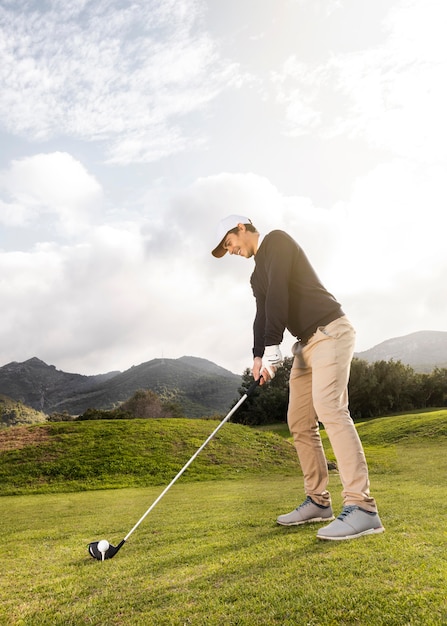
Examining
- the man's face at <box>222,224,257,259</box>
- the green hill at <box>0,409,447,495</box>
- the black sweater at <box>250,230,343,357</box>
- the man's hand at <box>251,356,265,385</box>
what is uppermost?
the man's face at <box>222,224,257,259</box>

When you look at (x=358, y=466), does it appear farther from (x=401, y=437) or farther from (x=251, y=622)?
(x=401, y=437)

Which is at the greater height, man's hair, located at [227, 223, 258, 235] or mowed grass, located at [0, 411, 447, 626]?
man's hair, located at [227, 223, 258, 235]

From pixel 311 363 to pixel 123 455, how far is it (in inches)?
796

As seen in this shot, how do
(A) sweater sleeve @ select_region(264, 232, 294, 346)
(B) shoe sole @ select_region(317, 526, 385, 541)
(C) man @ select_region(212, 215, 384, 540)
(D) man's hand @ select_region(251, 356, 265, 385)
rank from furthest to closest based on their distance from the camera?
1. (D) man's hand @ select_region(251, 356, 265, 385)
2. (A) sweater sleeve @ select_region(264, 232, 294, 346)
3. (C) man @ select_region(212, 215, 384, 540)
4. (B) shoe sole @ select_region(317, 526, 385, 541)

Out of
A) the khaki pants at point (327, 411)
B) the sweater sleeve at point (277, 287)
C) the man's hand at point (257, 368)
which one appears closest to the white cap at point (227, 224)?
the sweater sleeve at point (277, 287)

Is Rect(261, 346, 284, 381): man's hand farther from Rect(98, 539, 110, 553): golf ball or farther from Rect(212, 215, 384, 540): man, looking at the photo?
Rect(98, 539, 110, 553): golf ball

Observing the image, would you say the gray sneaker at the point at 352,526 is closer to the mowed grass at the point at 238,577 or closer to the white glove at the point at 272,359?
the mowed grass at the point at 238,577

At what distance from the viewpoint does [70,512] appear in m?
11.1

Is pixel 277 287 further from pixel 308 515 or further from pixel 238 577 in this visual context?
pixel 238 577

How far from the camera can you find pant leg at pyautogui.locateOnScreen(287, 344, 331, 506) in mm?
5520

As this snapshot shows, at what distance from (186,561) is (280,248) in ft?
11.0

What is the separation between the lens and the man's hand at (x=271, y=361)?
5.13 meters

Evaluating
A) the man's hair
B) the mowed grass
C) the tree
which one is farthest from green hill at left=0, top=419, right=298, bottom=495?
the tree

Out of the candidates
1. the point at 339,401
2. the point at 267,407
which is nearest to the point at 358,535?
the point at 339,401
